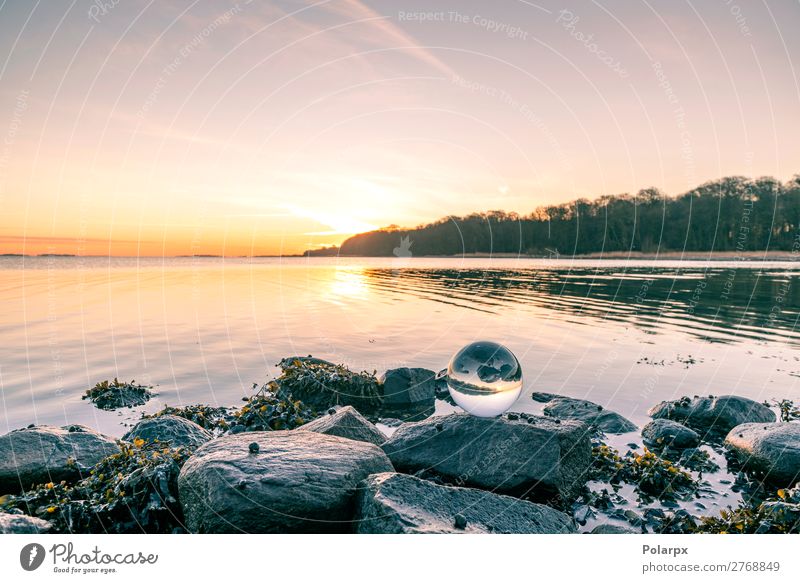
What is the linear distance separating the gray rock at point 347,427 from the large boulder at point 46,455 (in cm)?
390

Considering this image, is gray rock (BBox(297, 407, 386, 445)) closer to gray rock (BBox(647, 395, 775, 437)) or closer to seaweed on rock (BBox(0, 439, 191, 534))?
seaweed on rock (BBox(0, 439, 191, 534))

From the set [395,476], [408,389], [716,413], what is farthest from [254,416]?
[716,413]

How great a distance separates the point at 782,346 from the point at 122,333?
105ft

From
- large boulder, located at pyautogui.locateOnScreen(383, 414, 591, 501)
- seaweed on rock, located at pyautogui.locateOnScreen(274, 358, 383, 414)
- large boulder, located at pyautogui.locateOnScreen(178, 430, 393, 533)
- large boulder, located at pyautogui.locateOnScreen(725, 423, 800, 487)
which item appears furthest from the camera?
seaweed on rock, located at pyautogui.locateOnScreen(274, 358, 383, 414)

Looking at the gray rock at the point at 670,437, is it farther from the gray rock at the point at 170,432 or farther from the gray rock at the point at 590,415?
the gray rock at the point at 170,432

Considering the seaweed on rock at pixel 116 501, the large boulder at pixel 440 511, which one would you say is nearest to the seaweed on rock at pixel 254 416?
the seaweed on rock at pixel 116 501

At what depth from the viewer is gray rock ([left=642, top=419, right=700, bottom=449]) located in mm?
10961

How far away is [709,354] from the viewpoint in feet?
67.2

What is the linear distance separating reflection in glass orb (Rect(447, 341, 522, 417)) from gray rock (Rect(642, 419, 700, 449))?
176 inches

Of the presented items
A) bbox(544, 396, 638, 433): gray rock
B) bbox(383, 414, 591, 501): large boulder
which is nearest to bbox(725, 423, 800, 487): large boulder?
bbox(544, 396, 638, 433): gray rock

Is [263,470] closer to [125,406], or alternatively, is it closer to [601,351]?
[125,406]

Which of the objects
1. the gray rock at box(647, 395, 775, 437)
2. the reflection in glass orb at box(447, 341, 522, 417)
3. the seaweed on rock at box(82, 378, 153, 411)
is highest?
the reflection in glass orb at box(447, 341, 522, 417)

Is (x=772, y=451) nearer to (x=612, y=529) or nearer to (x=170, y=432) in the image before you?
(x=612, y=529)

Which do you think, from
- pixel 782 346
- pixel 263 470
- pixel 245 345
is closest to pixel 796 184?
pixel 782 346
